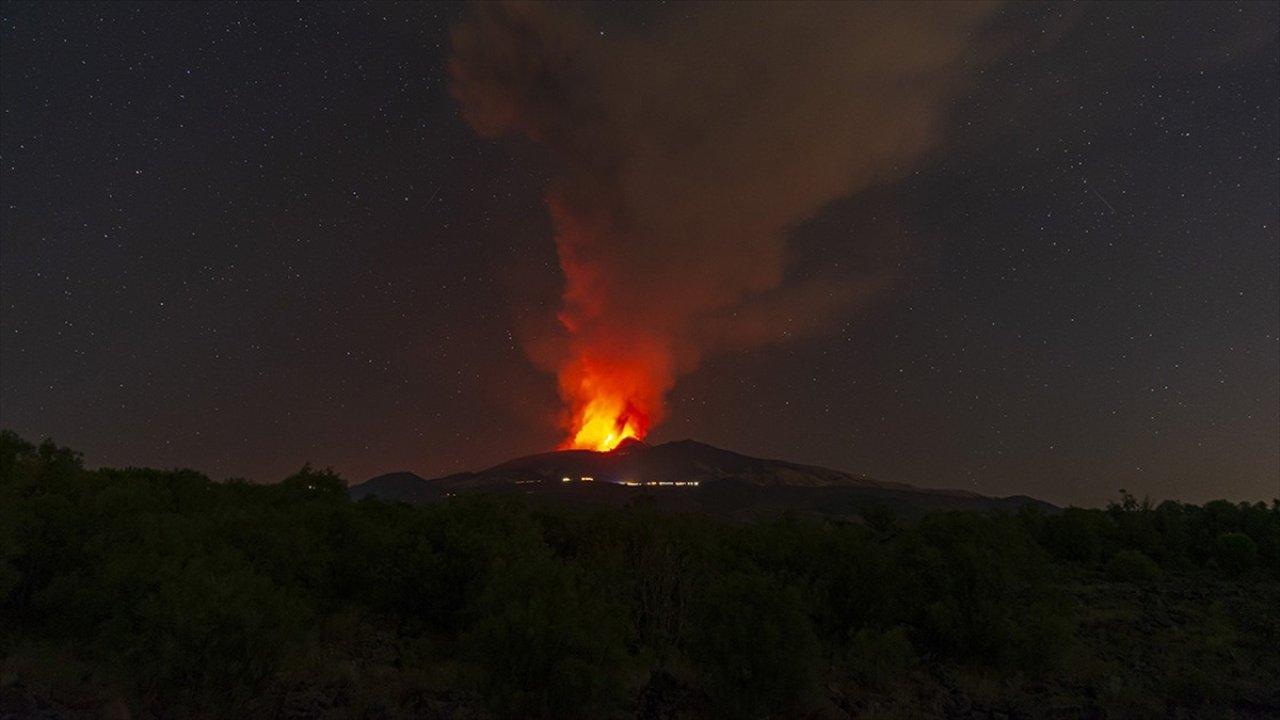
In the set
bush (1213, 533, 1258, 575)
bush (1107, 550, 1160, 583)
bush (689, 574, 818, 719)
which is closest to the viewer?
bush (689, 574, 818, 719)

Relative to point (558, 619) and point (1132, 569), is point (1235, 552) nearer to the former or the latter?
point (1132, 569)

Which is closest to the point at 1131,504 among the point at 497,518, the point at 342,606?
the point at 497,518

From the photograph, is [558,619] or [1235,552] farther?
[1235,552]

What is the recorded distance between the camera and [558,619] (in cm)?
1427

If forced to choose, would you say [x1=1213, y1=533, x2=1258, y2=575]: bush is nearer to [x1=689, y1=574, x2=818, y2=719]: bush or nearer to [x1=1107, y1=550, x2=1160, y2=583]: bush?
[x1=1107, y1=550, x2=1160, y2=583]: bush

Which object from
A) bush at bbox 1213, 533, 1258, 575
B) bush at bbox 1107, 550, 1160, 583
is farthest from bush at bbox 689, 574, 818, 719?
bush at bbox 1213, 533, 1258, 575

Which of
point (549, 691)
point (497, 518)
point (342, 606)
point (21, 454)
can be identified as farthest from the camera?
point (21, 454)

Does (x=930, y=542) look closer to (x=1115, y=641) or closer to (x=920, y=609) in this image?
(x=920, y=609)

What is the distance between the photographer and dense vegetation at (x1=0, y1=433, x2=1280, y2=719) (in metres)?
14.3

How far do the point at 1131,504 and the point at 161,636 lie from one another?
56.8 m

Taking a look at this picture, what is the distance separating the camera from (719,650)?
51.4ft

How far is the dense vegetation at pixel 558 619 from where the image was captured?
14.3 metres

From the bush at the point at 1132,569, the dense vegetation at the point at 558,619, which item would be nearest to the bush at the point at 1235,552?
the bush at the point at 1132,569

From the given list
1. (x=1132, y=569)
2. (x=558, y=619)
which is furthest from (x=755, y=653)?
(x=1132, y=569)
